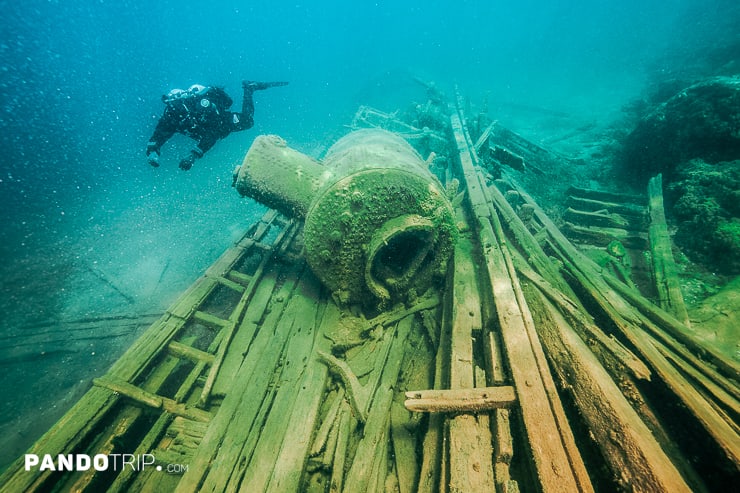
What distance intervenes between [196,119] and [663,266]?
28.4ft

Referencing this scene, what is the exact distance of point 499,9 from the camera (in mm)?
84562

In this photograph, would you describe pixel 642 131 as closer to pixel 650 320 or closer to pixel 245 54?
pixel 650 320

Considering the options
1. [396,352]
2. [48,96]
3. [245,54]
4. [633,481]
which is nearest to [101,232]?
[396,352]

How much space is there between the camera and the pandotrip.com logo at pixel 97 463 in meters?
2.01

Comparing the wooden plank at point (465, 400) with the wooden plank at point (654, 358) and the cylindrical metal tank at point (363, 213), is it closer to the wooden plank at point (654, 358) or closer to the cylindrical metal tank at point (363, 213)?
the wooden plank at point (654, 358)

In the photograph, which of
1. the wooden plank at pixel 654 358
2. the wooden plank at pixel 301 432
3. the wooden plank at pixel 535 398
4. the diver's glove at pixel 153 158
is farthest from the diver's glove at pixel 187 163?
the wooden plank at pixel 654 358

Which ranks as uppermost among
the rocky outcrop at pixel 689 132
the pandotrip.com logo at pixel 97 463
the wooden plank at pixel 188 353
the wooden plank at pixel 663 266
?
the rocky outcrop at pixel 689 132

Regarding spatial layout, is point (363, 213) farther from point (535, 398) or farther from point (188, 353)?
point (188, 353)

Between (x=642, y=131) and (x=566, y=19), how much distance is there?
238ft

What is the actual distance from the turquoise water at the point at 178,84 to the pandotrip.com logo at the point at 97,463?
4.02 metres

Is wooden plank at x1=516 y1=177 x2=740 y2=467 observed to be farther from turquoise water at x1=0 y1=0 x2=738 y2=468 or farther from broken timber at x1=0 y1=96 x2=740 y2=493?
turquoise water at x1=0 y1=0 x2=738 y2=468

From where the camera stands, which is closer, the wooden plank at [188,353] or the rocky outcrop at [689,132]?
the wooden plank at [188,353]

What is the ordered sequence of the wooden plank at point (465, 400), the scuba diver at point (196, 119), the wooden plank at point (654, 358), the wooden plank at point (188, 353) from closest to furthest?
the wooden plank at point (654, 358) < the wooden plank at point (465, 400) < the wooden plank at point (188, 353) < the scuba diver at point (196, 119)

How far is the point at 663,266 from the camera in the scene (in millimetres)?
3490
